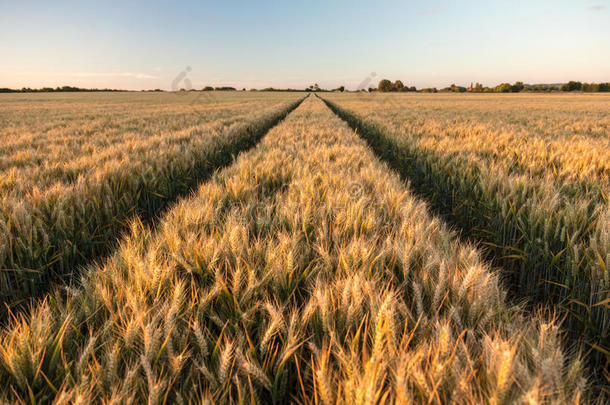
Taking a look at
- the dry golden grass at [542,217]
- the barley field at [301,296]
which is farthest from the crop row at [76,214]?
the dry golden grass at [542,217]

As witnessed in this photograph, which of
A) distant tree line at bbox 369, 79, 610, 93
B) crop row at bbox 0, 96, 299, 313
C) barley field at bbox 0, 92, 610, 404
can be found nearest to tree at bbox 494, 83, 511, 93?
distant tree line at bbox 369, 79, 610, 93

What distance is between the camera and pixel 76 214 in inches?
94.6

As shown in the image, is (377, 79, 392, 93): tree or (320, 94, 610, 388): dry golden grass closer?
→ (320, 94, 610, 388): dry golden grass

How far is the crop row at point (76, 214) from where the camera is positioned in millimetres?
1865

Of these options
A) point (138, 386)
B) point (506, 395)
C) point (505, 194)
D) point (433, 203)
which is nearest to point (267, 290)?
point (138, 386)

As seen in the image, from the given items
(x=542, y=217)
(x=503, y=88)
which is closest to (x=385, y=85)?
(x=503, y=88)

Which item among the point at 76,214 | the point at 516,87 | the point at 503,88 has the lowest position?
the point at 76,214

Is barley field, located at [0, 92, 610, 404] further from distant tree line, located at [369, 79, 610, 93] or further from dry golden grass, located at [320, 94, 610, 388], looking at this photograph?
distant tree line, located at [369, 79, 610, 93]

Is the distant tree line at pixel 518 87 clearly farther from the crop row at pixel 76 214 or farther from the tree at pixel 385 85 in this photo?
the crop row at pixel 76 214

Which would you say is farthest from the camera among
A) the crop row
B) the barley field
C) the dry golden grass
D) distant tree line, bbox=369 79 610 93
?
distant tree line, bbox=369 79 610 93

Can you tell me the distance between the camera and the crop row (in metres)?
1.87

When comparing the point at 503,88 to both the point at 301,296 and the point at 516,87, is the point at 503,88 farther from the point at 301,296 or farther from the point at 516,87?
the point at 301,296

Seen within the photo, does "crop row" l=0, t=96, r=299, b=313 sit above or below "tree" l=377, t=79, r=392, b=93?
below

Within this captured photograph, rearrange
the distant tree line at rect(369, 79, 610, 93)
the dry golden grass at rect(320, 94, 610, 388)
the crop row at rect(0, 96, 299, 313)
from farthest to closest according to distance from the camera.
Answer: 1. the distant tree line at rect(369, 79, 610, 93)
2. the crop row at rect(0, 96, 299, 313)
3. the dry golden grass at rect(320, 94, 610, 388)
